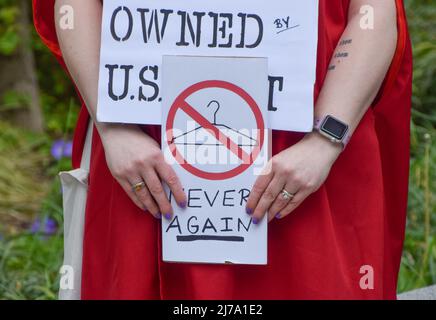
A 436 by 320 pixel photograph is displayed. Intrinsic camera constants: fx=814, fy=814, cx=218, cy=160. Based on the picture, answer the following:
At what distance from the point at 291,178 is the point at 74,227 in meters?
0.52

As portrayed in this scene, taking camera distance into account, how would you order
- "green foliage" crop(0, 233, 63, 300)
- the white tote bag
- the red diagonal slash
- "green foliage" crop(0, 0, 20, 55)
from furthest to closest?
"green foliage" crop(0, 0, 20, 55)
"green foliage" crop(0, 233, 63, 300)
the white tote bag
the red diagonal slash

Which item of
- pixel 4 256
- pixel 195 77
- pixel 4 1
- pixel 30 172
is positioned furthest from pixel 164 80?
pixel 4 1

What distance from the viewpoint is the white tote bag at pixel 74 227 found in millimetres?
1732

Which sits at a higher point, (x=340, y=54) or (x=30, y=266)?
(x=340, y=54)

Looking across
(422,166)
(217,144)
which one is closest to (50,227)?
(422,166)

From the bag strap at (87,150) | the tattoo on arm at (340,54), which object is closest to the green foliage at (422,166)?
the tattoo on arm at (340,54)

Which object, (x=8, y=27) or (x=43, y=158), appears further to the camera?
(x=8, y=27)

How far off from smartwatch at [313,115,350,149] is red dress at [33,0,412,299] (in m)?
0.07

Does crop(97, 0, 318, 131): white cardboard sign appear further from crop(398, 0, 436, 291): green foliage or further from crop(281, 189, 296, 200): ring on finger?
crop(398, 0, 436, 291): green foliage

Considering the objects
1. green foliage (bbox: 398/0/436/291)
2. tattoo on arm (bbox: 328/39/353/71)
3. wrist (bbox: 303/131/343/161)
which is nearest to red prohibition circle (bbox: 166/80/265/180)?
wrist (bbox: 303/131/343/161)

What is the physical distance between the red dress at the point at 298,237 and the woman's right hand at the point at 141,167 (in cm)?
4

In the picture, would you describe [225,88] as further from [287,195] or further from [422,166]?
[422,166]

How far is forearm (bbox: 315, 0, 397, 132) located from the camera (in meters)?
1.54

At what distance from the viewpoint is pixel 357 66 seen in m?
1.55
